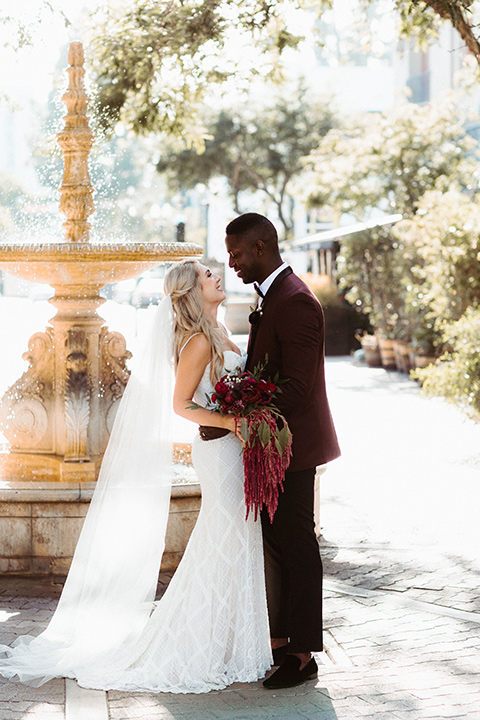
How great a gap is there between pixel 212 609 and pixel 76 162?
12.7 ft

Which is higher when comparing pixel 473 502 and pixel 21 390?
pixel 21 390

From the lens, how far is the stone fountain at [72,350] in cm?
623

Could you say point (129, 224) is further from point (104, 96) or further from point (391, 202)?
point (104, 96)

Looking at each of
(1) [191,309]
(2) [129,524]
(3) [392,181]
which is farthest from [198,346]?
(3) [392,181]

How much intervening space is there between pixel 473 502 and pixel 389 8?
6016mm

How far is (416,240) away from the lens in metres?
18.2

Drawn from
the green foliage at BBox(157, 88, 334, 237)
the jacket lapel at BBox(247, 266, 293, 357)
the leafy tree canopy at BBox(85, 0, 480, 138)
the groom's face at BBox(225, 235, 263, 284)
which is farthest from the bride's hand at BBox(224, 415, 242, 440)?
the green foliage at BBox(157, 88, 334, 237)

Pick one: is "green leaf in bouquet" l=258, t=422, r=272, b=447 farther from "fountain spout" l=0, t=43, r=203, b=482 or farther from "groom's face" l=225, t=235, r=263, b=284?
"fountain spout" l=0, t=43, r=203, b=482

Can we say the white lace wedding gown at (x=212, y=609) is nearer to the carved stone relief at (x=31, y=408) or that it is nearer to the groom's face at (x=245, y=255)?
the groom's face at (x=245, y=255)

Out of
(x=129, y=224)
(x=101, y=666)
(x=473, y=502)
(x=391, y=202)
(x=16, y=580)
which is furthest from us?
(x=129, y=224)

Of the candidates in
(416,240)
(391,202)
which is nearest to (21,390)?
(416,240)

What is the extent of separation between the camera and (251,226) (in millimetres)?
4105

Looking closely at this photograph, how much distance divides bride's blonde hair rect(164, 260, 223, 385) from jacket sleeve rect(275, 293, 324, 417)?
35 cm

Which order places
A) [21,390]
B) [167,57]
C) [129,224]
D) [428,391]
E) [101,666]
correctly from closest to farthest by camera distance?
1. [101,666]
2. [21,390]
3. [167,57]
4. [428,391]
5. [129,224]
